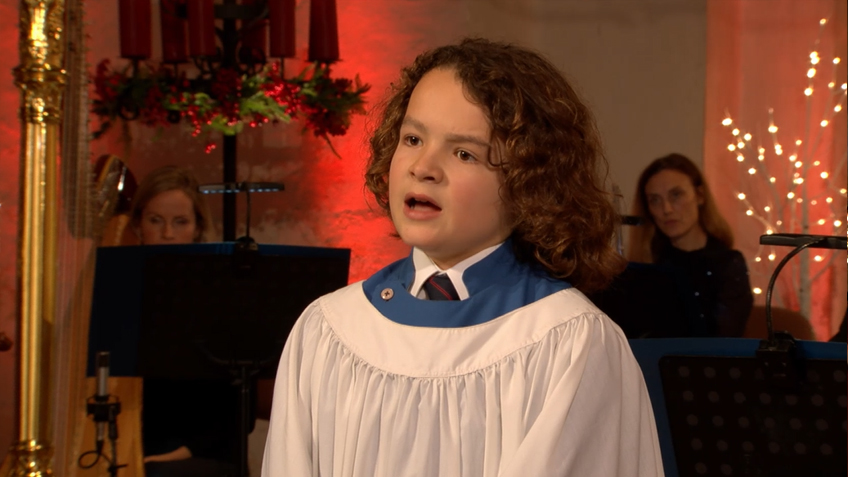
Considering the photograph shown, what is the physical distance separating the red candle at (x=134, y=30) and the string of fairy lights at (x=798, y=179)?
271cm

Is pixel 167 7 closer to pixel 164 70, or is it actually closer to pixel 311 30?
pixel 164 70

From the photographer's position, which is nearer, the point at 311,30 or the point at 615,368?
the point at 615,368

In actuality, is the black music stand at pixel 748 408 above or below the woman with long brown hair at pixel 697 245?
below

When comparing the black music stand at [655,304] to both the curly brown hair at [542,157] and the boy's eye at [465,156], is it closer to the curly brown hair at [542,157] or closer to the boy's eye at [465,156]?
the curly brown hair at [542,157]

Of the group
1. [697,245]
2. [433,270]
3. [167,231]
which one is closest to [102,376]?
[167,231]

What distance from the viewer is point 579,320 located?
4.62 feet

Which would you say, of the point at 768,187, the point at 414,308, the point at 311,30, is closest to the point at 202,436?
the point at 311,30

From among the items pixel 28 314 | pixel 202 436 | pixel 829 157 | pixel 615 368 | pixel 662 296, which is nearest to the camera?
pixel 615 368

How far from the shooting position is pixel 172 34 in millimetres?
4020

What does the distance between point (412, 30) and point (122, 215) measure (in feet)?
6.34

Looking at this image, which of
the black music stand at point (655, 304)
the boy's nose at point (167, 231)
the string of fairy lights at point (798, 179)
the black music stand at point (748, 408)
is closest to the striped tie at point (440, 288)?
the black music stand at point (748, 408)

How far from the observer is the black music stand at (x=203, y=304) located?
279 cm

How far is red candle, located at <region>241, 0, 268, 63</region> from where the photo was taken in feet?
13.4

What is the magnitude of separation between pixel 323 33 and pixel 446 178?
110 inches
